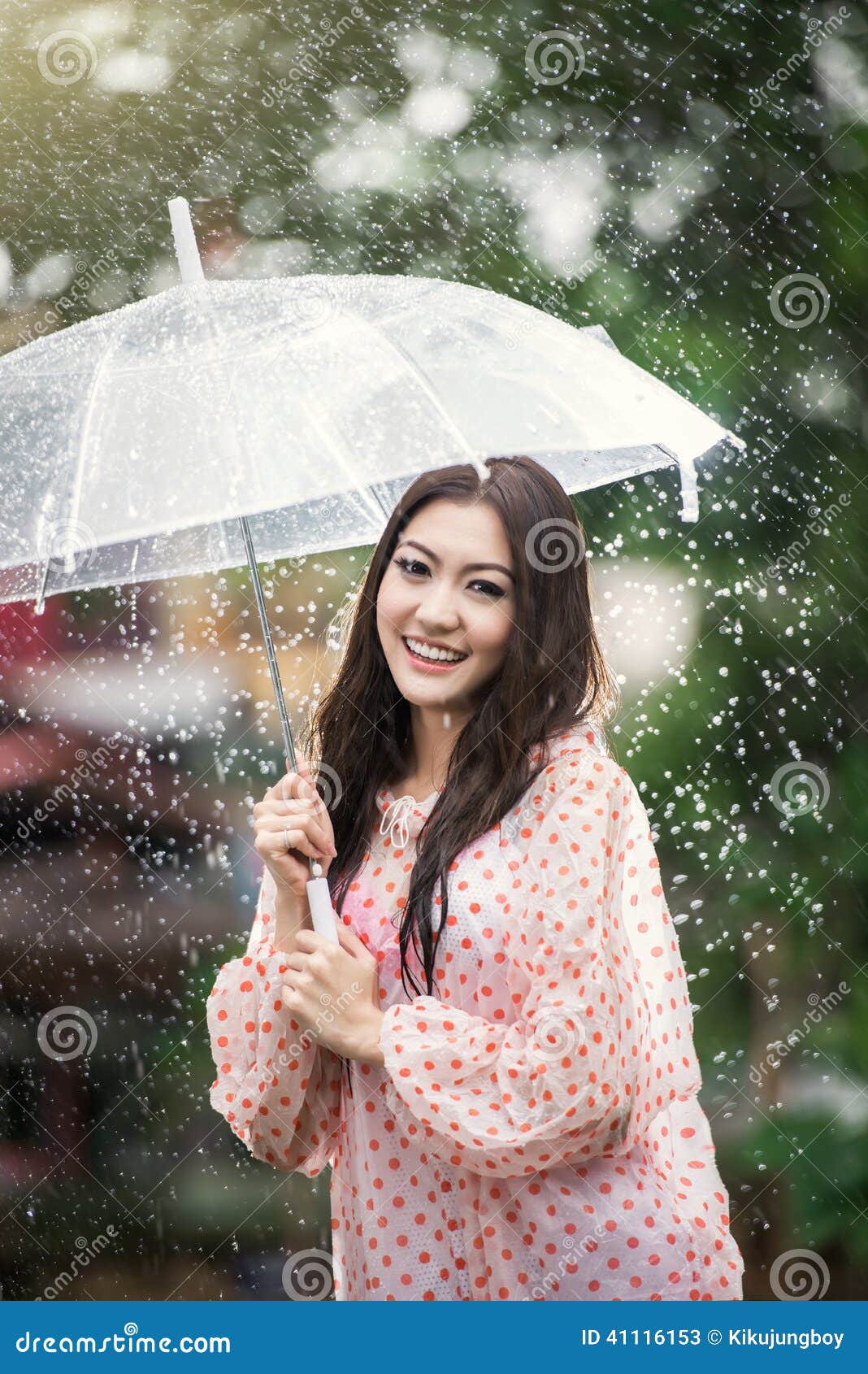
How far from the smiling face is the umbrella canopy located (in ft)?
0.22

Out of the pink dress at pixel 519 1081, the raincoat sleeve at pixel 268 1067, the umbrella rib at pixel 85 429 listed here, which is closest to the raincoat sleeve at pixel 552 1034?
the pink dress at pixel 519 1081

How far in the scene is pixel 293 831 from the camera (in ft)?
3.79

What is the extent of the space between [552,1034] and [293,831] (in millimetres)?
276

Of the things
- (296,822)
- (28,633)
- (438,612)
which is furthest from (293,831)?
(28,633)

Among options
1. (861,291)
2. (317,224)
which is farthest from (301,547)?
(861,291)

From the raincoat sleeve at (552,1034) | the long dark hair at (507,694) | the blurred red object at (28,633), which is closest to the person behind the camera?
the raincoat sleeve at (552,1034)

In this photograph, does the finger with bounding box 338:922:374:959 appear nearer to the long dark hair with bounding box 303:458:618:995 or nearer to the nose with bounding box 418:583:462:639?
the long dark hair with bounding box 303:458:618:995

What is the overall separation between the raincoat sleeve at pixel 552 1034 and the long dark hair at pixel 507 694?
49mm

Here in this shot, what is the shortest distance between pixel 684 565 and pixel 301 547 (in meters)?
0.74

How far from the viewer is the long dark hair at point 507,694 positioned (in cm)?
119

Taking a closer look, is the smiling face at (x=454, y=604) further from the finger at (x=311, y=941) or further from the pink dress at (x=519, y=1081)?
the finger at (x=311, y=941)

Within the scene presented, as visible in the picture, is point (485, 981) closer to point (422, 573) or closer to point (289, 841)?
point (289, 841)

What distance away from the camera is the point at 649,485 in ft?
6.71

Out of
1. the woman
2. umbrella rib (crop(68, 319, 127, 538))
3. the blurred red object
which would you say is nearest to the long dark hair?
the woman
